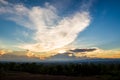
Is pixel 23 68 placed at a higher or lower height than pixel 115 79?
higher

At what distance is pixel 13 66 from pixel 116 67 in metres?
24.7

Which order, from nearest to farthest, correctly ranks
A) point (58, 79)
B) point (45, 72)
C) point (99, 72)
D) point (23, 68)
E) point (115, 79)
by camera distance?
point (115, 79)
point (58, 79)
point (99, 72)
point (45, 72)
point (23, 68)

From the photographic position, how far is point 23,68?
164 feet

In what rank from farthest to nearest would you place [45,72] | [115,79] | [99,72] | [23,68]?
1. [23,68]
2. [45,72]
3. [99,72]
4. [115,79]

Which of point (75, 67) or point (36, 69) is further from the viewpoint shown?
point (36, 69)

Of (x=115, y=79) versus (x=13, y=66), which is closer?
(x=115, y=79)

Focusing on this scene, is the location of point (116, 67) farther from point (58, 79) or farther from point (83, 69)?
point (58, 79)

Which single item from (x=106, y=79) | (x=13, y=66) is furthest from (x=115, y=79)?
(x=13, y=66)

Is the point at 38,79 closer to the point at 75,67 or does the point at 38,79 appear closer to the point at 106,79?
the point at 106,79

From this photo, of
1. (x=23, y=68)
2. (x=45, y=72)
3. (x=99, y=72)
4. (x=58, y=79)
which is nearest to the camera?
(x=58, y=79)

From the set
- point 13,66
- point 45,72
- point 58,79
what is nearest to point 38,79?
point 58,79

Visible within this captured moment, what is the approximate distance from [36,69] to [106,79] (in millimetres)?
23042

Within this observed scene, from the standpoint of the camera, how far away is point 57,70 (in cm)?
4634

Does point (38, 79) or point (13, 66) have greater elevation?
point (13, 66)
